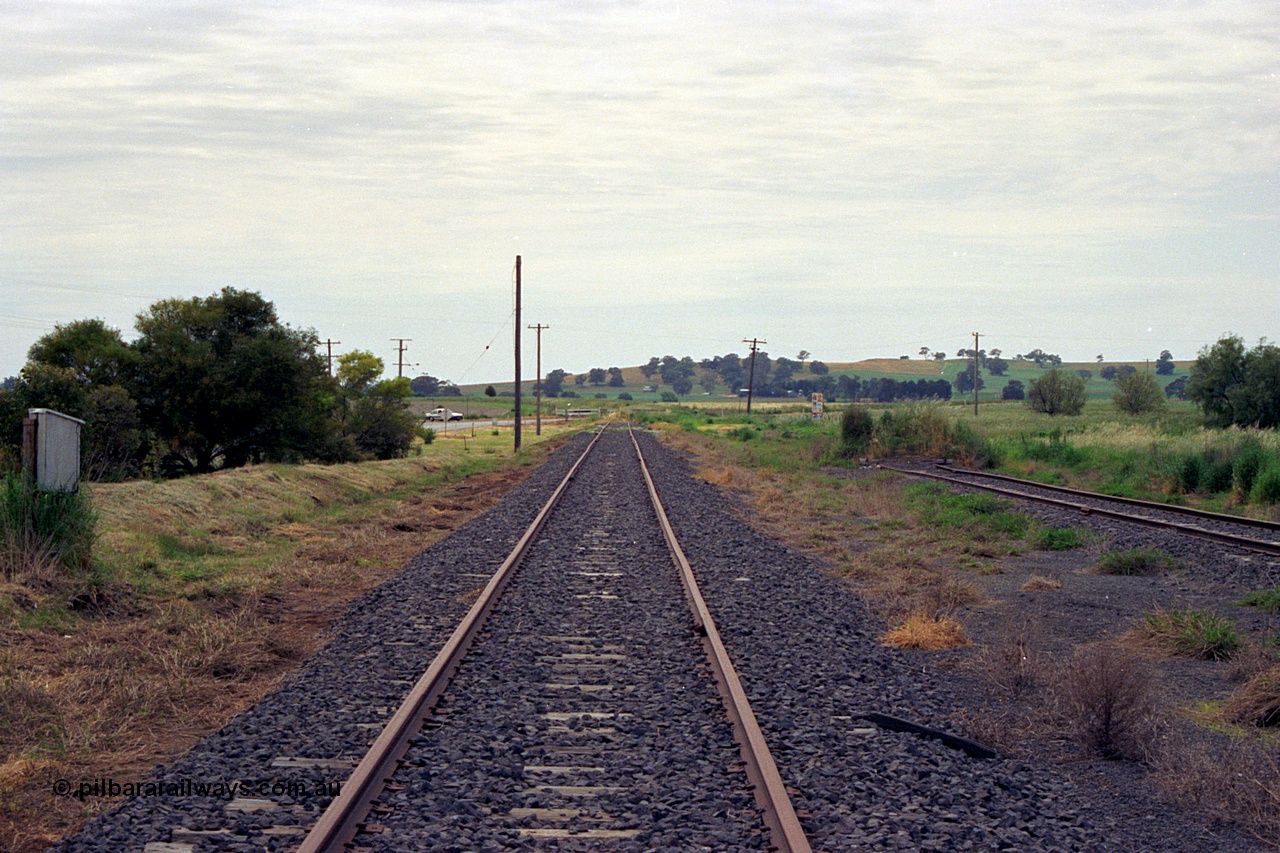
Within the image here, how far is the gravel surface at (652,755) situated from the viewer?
488 cm

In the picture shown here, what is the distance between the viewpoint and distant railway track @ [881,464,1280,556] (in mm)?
15523

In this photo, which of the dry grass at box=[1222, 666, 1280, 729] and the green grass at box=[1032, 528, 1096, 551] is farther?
the green grass at box=[1032, 528, 1096, 551]

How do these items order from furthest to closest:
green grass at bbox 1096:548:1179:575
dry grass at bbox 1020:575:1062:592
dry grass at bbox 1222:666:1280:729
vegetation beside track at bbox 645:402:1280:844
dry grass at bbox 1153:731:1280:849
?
green grass at bbox 1096:548:1179:575, dry grass at bbox 1020:575:1062:592, dry grass at bbox 1222:666:1280:729, vegetation beside track at bbox 645:402:1280:844, dry grass at bbox 1153:731:1280:849

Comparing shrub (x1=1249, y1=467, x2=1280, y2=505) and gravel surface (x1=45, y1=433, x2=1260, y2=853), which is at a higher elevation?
shrub (x1=1249, y1=467, x2=1280, y2=505)

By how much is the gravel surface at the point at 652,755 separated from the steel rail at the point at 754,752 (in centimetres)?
11

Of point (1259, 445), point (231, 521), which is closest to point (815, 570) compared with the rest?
point (231, 521)

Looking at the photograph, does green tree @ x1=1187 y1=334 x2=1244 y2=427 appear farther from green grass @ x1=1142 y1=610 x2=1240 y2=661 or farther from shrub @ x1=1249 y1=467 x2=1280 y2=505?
green grass @ x1=1142 y1=610 x2=1240 y2=661

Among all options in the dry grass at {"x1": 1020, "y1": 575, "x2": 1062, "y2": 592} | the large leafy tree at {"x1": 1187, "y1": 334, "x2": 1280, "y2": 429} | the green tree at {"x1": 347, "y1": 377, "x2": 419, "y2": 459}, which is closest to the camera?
the dry grass at {"x1": 1020, "y1": 575, "x2": 1062, "y2": 592}

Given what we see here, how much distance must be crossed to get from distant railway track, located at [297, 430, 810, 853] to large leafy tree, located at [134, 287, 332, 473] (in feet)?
100

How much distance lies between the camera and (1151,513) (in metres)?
20.5

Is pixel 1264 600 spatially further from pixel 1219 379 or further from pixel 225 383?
pixel 1219 379

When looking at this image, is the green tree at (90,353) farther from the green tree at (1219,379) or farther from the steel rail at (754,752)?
the green tree at (1219,379)

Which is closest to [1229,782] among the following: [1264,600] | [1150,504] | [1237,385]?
[1264,600]

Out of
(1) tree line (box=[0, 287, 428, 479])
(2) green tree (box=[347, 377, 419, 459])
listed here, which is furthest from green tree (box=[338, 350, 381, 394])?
(1) tree line (box=[0, 287, 428, 479])
